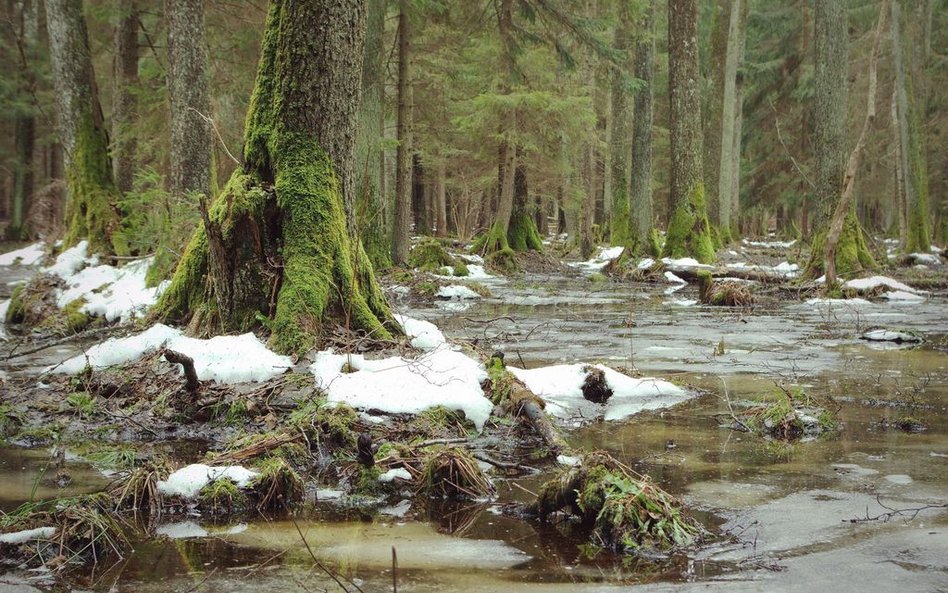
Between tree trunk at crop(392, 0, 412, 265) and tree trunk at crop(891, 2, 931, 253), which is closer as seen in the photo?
tree trunk at crop(392, 0, 412, 265)

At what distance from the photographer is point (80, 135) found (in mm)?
12656

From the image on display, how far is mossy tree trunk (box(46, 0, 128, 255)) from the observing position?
1225 cm

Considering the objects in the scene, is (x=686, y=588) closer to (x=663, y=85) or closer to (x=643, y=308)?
(x=643, y=308)

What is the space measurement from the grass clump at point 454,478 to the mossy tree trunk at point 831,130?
12042 mm

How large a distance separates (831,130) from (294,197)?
38.0ft

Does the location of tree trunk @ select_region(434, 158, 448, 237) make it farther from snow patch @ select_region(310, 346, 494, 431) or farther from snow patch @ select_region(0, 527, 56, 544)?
snow patch @ select_region(0, 527, 56, 544)

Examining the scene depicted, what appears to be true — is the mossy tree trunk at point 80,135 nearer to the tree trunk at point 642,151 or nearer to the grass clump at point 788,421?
the grass clump at point 788,421

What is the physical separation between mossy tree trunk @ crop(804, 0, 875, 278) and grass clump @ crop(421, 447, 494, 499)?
39.5 ft

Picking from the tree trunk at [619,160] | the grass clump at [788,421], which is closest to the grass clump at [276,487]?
the grass clump at [788,421]

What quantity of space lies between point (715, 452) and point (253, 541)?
8.41ft

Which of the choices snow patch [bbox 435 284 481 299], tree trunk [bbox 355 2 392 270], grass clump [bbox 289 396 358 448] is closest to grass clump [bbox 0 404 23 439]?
grass clump [bbox 289 396 358 448]

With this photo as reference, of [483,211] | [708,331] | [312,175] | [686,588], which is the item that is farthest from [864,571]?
[483,211]

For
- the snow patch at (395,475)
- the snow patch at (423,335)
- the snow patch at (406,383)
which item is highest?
the snow patch at (423,335)

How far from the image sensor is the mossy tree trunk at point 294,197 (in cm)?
575
